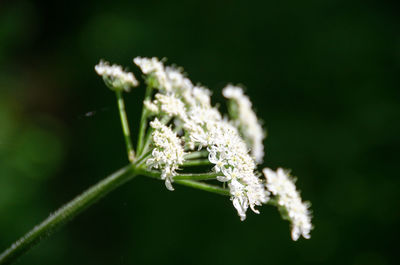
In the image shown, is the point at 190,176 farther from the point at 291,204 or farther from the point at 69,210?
the point at 291,204

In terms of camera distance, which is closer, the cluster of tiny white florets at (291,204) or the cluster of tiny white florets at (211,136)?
the cluster of tiny white florets at (211,136)

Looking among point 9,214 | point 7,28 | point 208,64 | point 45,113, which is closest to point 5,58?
point 7,28

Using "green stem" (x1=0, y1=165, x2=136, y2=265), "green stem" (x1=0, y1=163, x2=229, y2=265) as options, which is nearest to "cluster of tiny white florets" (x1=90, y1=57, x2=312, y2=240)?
"green stem" (x1=0, y1=163, x2=229, y2=265)

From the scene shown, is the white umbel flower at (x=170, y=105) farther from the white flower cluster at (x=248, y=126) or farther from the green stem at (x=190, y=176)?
the white flower cluster at (x=248, y=126)

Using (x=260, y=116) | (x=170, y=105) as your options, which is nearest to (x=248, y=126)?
(x=170, y=105)

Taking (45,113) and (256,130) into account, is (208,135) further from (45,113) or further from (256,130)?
(45,113)

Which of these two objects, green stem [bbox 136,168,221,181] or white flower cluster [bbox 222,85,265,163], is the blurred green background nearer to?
white flower cluster [bbox 222,85,265,163]

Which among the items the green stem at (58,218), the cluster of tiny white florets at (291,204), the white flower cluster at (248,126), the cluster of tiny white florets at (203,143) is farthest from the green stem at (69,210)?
the white flower cluster at (248,126)
